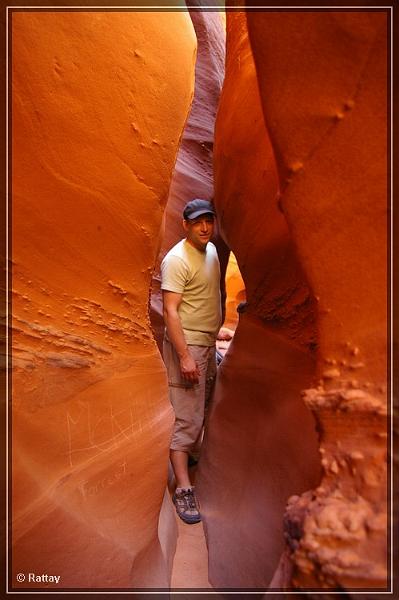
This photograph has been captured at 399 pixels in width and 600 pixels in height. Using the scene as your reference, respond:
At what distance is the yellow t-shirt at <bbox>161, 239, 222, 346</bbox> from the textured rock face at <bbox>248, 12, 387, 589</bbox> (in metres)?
1.48

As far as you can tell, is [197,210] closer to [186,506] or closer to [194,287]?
[194,287]

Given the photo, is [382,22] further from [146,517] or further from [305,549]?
[146,517]

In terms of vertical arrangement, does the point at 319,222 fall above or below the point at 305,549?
above

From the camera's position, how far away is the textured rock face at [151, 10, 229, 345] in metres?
3.76

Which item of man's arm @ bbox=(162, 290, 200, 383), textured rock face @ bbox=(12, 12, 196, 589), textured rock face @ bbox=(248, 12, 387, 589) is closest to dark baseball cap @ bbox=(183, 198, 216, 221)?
man's arm @ bbox=(162, 290, 200, 383)

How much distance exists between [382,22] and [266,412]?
177cm

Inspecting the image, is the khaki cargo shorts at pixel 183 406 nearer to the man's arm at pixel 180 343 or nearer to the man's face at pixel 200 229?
the man's arm at pixel 180 343

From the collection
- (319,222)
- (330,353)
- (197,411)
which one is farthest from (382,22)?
(197,411)

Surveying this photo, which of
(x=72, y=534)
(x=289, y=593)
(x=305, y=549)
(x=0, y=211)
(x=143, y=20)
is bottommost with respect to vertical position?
(x=72, y=534)

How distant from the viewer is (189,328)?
2441mm

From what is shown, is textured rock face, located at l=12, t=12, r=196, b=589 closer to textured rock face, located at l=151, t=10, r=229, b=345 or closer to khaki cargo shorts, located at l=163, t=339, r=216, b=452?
khaki cargo shorts, located at l=163, t=339, r=216, b=452

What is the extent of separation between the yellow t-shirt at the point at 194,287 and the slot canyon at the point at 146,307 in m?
0.30

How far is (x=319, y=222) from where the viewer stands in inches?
34.5

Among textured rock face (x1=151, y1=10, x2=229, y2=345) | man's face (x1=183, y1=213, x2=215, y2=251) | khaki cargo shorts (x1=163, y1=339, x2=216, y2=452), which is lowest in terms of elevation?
khaki cargo shorts (x1=163, y1=339, x2=216, y2=452)
